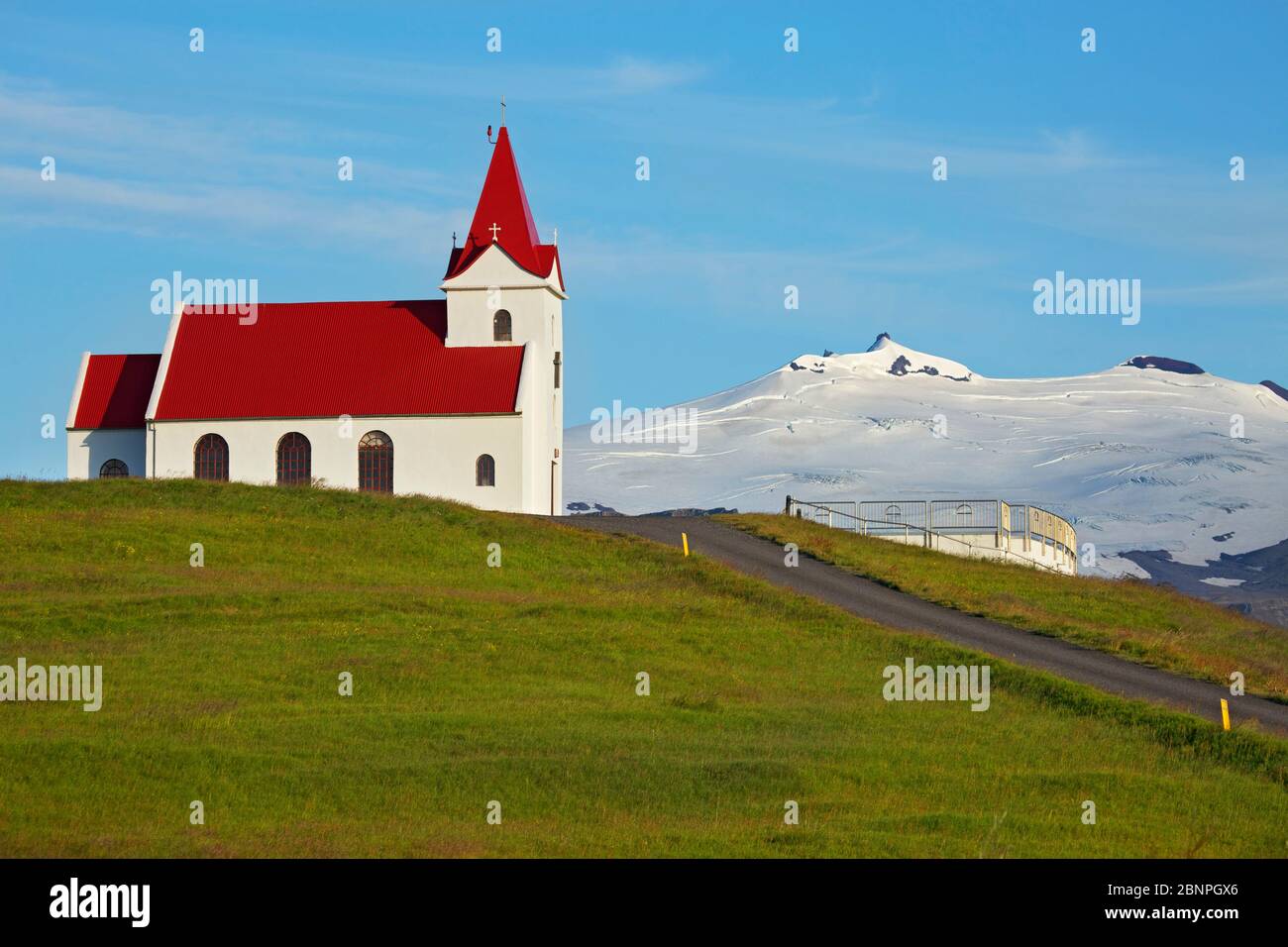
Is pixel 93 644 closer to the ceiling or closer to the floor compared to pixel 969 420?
closer to the floor

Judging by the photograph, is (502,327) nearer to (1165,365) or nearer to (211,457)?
(211,457)

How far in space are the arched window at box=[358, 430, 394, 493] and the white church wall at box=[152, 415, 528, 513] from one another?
20 centimetres

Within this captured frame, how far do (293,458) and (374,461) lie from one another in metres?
2.95

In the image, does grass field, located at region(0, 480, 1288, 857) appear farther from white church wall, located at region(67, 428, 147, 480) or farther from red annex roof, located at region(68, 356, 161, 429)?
red annex roof, located at region(68, 356, 161, 429)

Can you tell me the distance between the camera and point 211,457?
6159 centimetres

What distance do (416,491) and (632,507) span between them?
5079cm

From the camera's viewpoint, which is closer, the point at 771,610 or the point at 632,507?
the point at 771,610

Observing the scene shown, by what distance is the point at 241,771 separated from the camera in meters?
23.2

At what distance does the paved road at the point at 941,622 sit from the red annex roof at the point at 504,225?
13.7 m

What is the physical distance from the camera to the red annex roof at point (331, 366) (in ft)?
200
